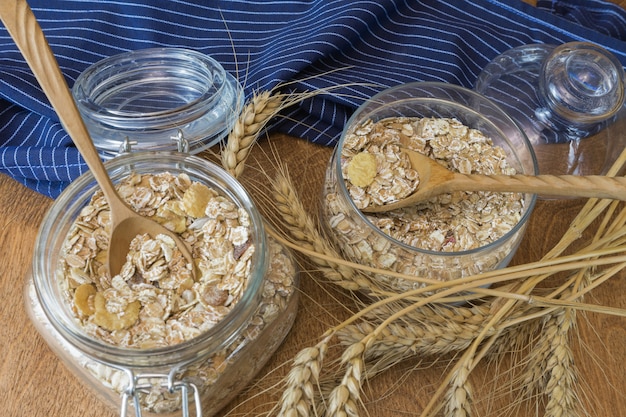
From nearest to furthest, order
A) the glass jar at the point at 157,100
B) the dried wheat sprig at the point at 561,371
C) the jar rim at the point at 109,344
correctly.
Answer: the jar rim at the point at 109,344 < the dried wheat sprig at the point at 561,371 < the glass jar at the point at 157,100

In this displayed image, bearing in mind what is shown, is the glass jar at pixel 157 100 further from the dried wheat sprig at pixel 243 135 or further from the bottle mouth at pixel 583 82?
the bottle mouth at pixel 583 82

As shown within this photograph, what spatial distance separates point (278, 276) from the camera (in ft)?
2.31

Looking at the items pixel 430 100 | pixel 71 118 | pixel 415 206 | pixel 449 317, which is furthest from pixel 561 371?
pixel 71 118

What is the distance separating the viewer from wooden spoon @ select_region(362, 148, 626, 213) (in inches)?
25.9

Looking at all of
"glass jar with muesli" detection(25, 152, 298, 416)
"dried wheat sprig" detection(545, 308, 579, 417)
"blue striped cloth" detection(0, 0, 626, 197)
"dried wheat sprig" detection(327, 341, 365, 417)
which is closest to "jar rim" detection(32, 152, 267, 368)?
"glass jar with muesli" detection(25, 152, 298, 416)

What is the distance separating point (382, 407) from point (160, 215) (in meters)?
0.37

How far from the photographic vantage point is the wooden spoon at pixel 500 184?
2.15 ft

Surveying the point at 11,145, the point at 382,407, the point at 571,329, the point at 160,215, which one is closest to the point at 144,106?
the point at 11,145

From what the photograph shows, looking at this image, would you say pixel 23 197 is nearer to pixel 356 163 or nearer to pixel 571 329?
pixel 356 163

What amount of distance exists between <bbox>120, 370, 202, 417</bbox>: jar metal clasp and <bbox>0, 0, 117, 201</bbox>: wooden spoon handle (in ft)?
0.66

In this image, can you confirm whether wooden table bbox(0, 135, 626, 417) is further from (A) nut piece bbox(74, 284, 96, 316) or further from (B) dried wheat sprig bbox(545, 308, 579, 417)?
(A) nut piece bbox(74, 284, 96, 316)

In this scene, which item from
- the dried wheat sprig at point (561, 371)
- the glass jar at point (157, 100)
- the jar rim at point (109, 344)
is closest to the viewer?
the jar rim at point (109, 344)

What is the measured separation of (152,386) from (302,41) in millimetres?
587

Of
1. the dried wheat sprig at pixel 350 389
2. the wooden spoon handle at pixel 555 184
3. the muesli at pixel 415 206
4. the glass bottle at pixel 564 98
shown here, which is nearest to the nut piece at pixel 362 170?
the muesli at pixel 415 206
